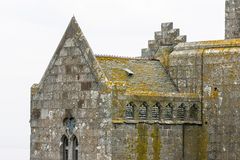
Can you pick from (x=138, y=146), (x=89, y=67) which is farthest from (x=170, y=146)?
(x=89, y=67)

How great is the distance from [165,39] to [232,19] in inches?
126

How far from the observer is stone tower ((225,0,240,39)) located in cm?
4066

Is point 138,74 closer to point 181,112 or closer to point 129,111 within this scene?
point 181,112

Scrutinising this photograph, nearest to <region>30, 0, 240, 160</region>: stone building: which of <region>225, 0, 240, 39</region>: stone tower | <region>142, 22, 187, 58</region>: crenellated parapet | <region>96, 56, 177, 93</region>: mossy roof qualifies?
<region>96, 56, 177, 93</region>: mossy roof

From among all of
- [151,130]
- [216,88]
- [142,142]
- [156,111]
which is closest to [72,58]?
[156,111]

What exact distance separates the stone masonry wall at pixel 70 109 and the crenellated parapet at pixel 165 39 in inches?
189

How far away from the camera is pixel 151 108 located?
36281 millimetres

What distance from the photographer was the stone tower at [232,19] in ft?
133

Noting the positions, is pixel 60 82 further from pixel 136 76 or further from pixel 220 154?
pixel 220 154

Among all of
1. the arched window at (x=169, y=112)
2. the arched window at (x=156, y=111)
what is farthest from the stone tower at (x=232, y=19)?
the arched window at (x=156, y=111)

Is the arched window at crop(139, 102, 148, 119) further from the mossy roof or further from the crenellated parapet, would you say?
the crenellated parapet

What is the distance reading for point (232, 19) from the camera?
4088cm

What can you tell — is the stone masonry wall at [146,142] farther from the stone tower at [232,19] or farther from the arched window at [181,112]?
the stone tower at [232,19]

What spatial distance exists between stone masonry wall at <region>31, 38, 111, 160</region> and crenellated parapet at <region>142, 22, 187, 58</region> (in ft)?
15.7
